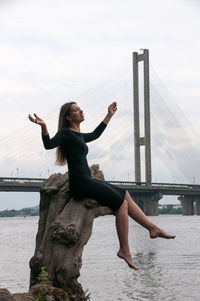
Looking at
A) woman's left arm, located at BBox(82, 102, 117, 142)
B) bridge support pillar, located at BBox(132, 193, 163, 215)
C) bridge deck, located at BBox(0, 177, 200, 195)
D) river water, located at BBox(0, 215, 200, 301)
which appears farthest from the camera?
bridge support pillar, located at BBox(132, 193, 163, 215)

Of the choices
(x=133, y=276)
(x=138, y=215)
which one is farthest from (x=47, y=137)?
(x=133, y=276)

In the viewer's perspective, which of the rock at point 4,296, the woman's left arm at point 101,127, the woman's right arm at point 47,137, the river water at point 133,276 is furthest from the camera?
the river water at point 133,276

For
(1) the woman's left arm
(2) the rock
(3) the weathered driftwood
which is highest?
(1) the woman's left arm

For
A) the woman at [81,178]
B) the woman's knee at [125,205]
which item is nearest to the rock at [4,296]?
the woman at [81,178]

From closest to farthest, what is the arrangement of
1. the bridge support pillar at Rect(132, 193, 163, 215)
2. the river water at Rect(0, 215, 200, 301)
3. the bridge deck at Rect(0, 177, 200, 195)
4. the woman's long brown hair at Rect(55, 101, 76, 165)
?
1. the woman's long brown hair at Rect(55, 101, 76, 165)
2. the river water at Rect(0, 215, 200, 301)
3. the bridge deck at Rect(0, 177, 200, 195)
4. the bridge support pillar at Rect(132, 193, 163, 215)

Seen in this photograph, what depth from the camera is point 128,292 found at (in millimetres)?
11180

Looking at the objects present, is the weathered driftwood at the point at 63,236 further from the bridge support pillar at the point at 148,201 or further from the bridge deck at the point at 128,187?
the bridge support pillar at the point at 148,201

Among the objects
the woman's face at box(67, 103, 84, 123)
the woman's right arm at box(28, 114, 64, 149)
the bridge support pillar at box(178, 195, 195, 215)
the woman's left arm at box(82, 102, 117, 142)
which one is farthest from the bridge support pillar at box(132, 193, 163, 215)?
the woman's right arm at box(28, 114, 64, 149)

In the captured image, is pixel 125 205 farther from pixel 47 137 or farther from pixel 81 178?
pixel 47 137

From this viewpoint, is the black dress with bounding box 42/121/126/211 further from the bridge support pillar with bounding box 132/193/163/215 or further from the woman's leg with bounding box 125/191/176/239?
the bridge support pillar with bounding box 132/193/163/215

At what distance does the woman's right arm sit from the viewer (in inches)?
189

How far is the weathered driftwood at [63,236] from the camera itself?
522 cm

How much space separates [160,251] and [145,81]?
126 feet

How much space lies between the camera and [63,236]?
5223 millimetres
